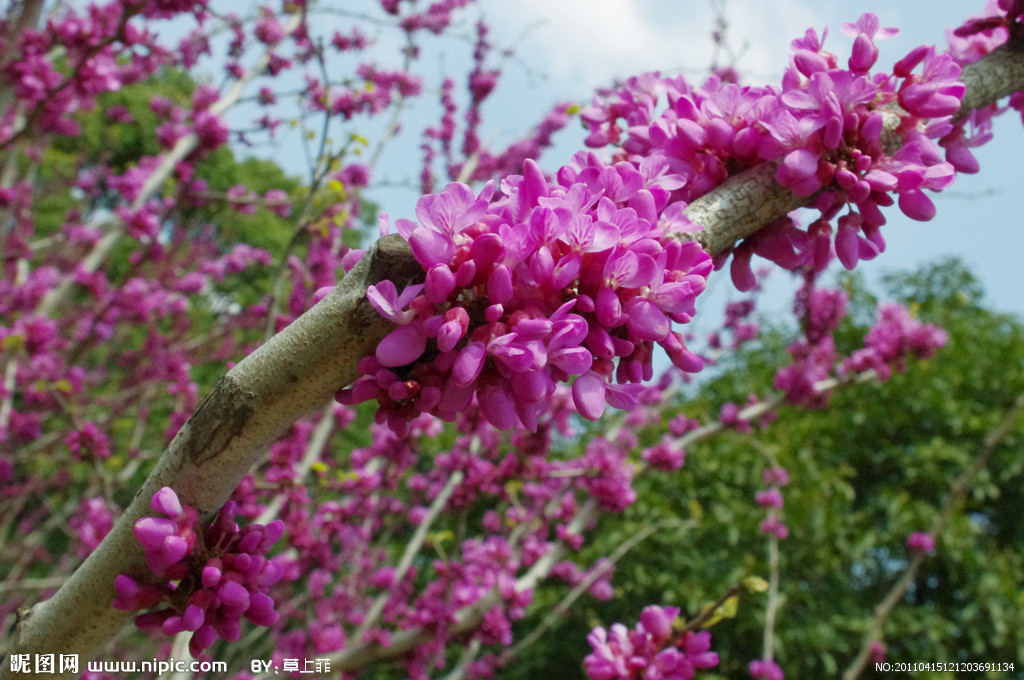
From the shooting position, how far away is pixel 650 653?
1.72m

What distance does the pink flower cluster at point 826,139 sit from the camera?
1.04 m

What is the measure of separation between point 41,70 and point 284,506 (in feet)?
8.20

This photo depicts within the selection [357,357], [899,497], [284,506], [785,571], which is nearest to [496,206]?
[357,357]

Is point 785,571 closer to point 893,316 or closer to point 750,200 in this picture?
point 893,316

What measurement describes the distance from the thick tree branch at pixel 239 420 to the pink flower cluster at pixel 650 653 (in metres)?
1.07

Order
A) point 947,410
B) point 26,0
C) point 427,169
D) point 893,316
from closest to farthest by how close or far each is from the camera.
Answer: point 26,0 < point 893,316 < point 427,169 < point 947,410

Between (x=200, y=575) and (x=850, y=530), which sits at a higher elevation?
(x=850, y=530)

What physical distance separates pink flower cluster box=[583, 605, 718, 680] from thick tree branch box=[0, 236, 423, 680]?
107 cm

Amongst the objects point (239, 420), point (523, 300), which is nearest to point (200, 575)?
point (239, 420)

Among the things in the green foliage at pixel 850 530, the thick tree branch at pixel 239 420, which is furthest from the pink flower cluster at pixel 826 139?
the green foliage at pixel 850 530

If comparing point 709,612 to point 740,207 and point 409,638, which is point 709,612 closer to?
point 740,207

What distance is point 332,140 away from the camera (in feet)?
7.58

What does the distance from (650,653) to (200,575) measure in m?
→ 1.18

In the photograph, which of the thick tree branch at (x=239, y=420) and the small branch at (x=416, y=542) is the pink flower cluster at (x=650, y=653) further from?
the small branch at (x=416, y=542)
